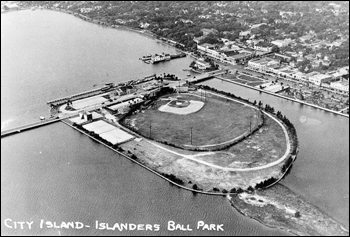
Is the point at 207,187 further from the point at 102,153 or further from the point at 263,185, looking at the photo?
the point at 102,153

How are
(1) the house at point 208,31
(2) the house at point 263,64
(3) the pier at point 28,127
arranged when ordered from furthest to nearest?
(1) the house at point 208,31 → (2) the house at point 263,64 → (3) the pier at point 28,127

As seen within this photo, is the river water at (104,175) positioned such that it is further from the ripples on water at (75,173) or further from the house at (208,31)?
the house at (208,31)

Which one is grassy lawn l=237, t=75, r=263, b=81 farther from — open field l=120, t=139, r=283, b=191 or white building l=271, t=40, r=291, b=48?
open field l=120, t=139, r=283, b=191

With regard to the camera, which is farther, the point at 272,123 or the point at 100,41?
the point at 100,41

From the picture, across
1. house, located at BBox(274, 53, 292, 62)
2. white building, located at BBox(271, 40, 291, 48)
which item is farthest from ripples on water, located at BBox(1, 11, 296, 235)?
white building, located at BBox(271, 40, 291, 48)

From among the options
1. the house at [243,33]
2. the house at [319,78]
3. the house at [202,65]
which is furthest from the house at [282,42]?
the house at [319,78]

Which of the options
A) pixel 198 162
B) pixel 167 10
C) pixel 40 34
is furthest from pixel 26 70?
pixel 167 10
